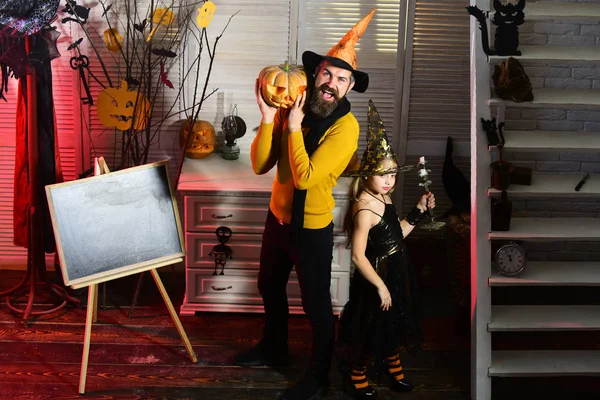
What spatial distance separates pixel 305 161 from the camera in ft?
10.2

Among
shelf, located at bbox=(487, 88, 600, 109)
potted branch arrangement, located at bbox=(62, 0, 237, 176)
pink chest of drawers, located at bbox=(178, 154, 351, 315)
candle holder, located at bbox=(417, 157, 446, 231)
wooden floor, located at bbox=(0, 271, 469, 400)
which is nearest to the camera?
candle holder, located at bbox=(417, 157, 446, 231)

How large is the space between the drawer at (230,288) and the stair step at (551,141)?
4.19 ft

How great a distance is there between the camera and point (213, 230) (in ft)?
14.0

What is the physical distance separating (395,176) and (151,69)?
172 cm

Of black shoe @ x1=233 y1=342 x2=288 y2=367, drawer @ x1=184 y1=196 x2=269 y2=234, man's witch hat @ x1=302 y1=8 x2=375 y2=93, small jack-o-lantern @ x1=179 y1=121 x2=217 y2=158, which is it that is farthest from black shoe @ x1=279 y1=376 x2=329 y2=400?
small jack-o-lantern @ x1=179 y1=121 x2=217 y2=158

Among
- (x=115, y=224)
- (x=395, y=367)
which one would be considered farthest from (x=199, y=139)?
(x=395, y=367)

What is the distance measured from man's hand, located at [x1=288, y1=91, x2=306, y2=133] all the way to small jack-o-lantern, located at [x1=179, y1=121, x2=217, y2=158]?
4.85ft

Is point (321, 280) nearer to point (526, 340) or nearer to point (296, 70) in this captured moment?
point (296, 70)

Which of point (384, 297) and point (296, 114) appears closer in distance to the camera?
point (296, 114)

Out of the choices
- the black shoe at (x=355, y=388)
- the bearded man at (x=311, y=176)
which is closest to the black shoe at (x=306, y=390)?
the bearded man at (x=311, y=176)

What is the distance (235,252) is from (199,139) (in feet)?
2.31

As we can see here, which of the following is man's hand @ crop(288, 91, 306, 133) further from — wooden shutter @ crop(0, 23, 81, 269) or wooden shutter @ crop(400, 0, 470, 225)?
wooden shutter @ crop(0, 23, 81, 269)

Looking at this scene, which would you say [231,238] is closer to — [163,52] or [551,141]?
[163,52]

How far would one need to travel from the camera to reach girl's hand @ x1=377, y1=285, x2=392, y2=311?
3404mm
